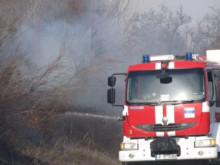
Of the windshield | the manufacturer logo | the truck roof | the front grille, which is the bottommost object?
Answer: the front grille

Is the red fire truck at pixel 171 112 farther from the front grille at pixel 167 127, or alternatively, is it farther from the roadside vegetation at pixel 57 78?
the roadside vegetation at pixel 57 78

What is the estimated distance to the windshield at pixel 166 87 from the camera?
37.4ft

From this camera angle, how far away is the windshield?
37.4 ft

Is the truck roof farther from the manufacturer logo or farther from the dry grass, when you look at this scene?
the dry grass

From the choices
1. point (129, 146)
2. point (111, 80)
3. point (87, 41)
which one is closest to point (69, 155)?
point (129, 146)

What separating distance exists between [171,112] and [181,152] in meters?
0.91

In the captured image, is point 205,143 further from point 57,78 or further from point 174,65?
point 57,78

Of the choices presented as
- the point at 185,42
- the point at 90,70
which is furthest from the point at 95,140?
the point at 185,42

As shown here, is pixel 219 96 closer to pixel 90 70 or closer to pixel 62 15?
pixel 90 70

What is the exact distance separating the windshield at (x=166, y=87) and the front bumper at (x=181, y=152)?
0.90m

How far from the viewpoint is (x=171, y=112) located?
445 inches

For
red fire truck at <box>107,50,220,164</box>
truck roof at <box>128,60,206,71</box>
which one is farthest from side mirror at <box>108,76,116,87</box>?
truck roof at <box>128,60,206,71</box>

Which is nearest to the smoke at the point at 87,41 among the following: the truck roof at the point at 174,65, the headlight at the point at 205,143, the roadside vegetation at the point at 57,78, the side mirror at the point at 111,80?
the roadside vegetation at the point at 57,78

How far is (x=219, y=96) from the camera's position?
12.0m
